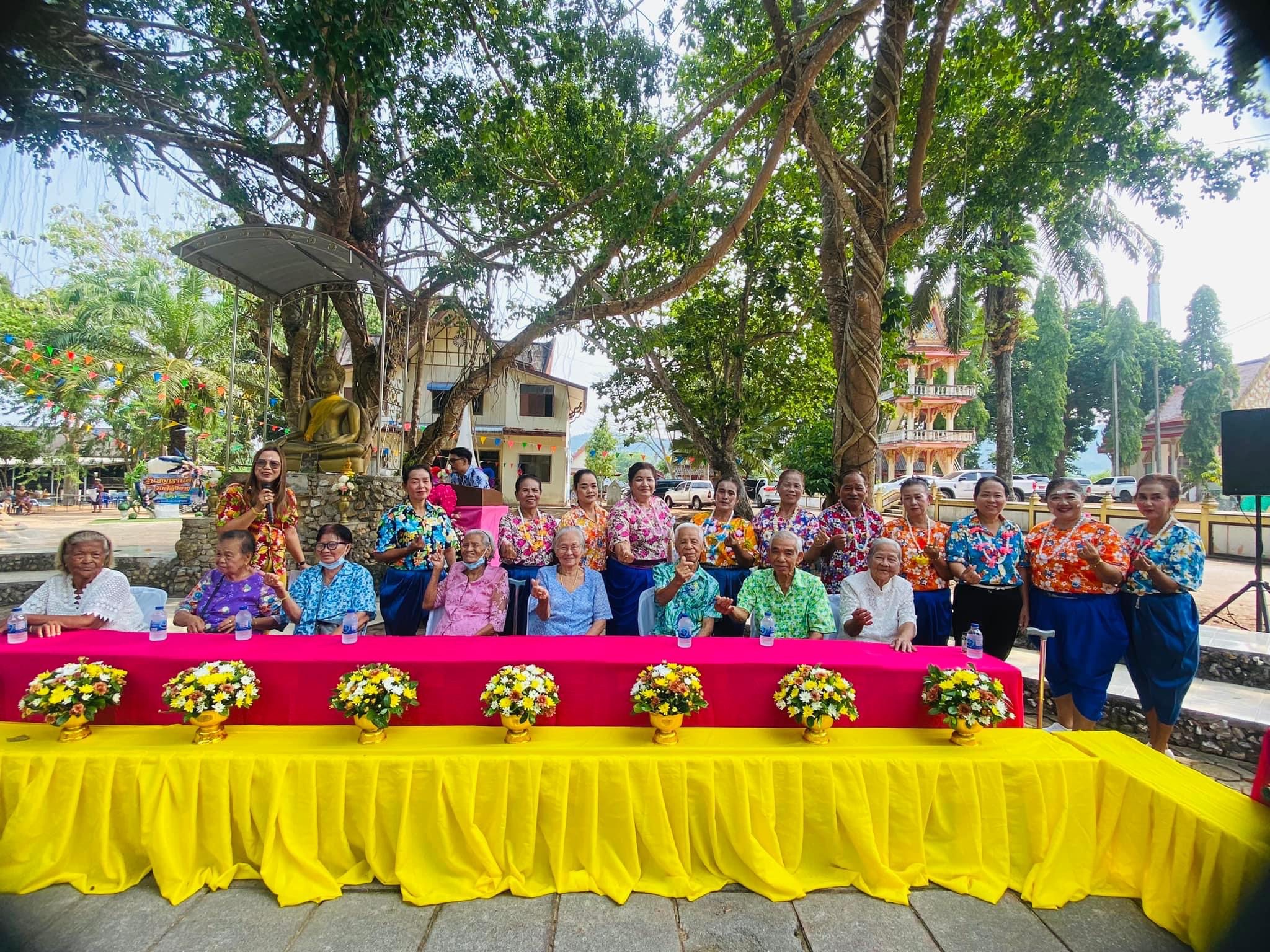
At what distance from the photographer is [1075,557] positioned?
3.51m

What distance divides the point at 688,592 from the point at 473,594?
4.31 feet

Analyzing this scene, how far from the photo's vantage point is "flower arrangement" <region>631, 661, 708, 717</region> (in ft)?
8.20

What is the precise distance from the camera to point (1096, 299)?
1528 centimetres

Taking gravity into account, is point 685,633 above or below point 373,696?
above

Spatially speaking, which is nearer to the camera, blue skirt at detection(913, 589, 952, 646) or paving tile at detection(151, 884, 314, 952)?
paving tile at detection(151, 884, 314, 952)

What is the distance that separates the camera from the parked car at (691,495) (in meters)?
26.4

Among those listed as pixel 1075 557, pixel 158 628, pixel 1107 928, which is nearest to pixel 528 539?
pixel 158 628

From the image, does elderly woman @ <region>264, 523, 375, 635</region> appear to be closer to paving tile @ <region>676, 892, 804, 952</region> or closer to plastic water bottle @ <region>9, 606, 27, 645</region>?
plastic water bottle @ <region>9, 606, 27, 645</region>

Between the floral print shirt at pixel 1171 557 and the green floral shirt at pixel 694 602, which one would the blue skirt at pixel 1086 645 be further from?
the green floral shirt at pixel 694 602

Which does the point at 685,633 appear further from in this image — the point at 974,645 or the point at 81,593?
the point at 81,593

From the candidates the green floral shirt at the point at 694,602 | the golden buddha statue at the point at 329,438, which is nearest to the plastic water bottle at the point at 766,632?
the green floral shirt at the point at 694,602

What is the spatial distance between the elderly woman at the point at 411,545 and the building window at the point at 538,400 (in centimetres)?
1999

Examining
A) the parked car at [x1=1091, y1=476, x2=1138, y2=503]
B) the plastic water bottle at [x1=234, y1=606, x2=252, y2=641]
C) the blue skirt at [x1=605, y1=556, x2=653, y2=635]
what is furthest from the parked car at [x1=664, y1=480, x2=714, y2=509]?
the plastic water bottle at [x1=234, y1=606, x2=252, y2=641]

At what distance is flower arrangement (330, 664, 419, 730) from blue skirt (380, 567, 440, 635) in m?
1.83
